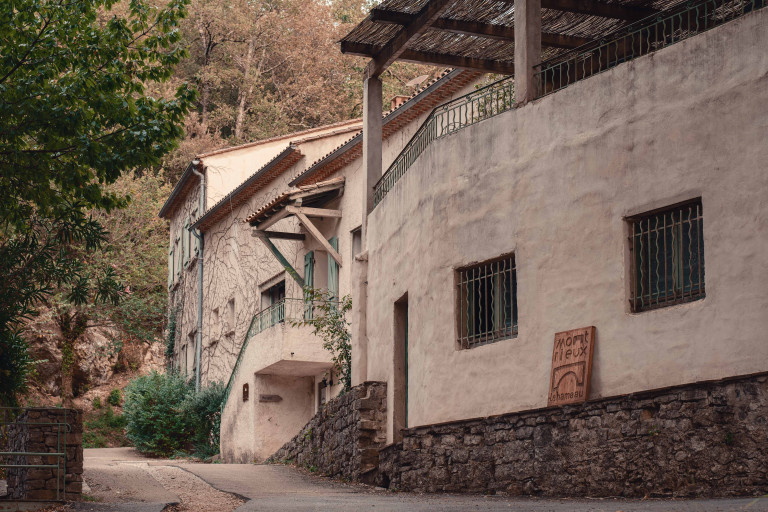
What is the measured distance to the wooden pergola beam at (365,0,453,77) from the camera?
564 inches

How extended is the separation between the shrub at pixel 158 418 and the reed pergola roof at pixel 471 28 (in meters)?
13.7

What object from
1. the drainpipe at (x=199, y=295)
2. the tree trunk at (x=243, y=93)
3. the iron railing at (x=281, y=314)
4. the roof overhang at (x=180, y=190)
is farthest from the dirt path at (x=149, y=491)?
the tree trunk at (x=243, y=93)

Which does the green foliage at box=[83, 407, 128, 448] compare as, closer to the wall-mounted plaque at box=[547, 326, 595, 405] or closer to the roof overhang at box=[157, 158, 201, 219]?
the roof overhang at box=[157, 158, 201, 219]

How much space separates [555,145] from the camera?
38.4 feet

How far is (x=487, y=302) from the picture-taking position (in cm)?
1297

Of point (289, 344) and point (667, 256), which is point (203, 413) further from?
point (667, 256)

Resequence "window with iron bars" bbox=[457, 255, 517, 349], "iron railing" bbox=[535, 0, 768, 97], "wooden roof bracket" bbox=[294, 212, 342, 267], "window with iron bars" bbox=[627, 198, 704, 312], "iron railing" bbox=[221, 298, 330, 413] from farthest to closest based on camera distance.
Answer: "iron railing" bbox=[221, 298, 330, 413]
"wooden roof bracket" bbox=[294, 212, 342, 267]
"window with iron bars" bbox=[457, 255, 517, 349]
"iron railing" bbox=[535, 0, 768, 97]
"window with iron bars" bbox=[627, 198, 704, 312]

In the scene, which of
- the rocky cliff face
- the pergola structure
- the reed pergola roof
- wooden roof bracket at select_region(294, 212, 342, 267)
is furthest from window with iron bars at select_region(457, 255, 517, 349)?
the rocky cliff face

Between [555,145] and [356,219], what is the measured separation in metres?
9.42

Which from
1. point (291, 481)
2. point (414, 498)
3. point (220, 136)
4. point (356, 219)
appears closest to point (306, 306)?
point (356, 219)

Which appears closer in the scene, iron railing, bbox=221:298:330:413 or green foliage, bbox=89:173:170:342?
iron railing, bbox=221:298:330:413

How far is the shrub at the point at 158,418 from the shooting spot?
87.5 feet

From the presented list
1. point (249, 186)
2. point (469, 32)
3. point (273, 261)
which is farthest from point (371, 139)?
point (249, 186)

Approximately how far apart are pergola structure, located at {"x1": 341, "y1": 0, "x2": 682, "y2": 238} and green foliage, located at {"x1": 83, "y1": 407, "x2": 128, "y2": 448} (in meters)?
18.6
